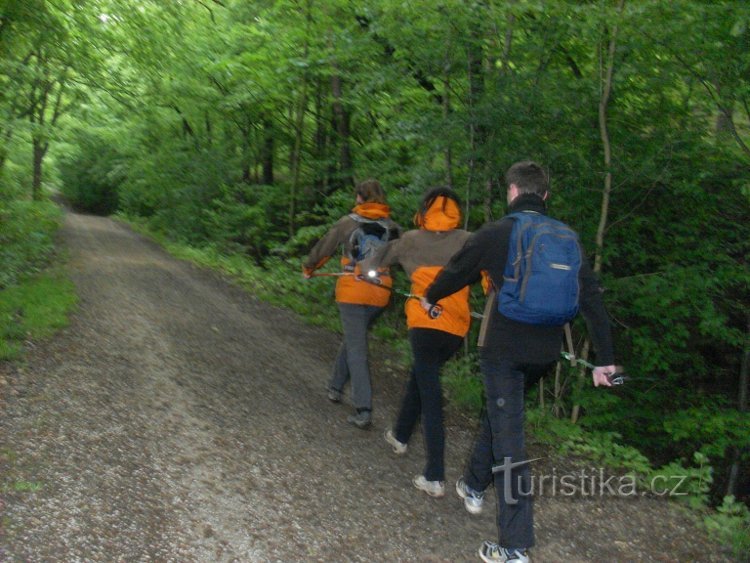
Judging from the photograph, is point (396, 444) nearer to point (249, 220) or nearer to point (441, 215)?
point (441, 215)

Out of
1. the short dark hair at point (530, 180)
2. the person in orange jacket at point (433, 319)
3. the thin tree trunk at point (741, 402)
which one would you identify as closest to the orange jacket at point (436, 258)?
the person in orange jacket at point (433, 319)

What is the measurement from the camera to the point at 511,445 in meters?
3.54

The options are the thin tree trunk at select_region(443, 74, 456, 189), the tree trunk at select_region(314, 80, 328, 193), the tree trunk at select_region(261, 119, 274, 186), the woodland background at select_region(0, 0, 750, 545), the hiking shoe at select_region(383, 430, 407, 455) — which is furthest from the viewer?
the tree trunk at select_region(261, 119, 274, 186)

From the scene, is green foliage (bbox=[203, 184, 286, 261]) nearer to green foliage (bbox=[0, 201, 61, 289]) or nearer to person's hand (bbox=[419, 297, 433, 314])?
green foliage (bbox=[0, 201, 61, 289])

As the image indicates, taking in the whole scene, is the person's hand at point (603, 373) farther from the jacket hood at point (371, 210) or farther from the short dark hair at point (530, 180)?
the jacket hood at point (371, 210)

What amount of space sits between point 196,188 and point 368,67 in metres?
11.7

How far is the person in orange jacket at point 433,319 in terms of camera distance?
431 cm

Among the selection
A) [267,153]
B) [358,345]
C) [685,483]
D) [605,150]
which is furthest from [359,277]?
[267,153]

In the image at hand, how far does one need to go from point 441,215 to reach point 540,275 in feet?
4.17

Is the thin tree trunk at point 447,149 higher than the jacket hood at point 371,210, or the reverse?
the thin tree trunk at point 447,149

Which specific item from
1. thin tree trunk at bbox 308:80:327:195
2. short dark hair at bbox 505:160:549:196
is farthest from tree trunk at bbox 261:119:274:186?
short dark hair at bbox 505:160:549:196

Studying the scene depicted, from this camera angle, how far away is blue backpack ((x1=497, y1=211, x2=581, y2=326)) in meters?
3.27

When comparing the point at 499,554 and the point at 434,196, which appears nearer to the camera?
the point at 499,554

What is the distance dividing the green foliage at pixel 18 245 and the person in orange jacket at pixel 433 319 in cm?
813
